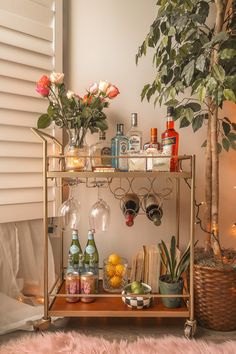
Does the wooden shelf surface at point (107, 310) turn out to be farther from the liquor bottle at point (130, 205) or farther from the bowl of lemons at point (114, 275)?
the liquor bottle at point (130, 205)

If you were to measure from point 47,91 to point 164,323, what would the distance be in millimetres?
1158

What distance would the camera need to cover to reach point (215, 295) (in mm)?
1274

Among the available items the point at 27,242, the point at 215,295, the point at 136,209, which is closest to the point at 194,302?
the point at 215,295

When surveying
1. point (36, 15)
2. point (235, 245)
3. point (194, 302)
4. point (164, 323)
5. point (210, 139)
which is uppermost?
point (36, 15)

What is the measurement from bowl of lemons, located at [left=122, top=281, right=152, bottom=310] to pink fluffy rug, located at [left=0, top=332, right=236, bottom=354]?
0.43 ft

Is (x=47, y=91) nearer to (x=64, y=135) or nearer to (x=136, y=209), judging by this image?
(x=64, y=135)

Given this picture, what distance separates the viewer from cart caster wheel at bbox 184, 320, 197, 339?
1.24m

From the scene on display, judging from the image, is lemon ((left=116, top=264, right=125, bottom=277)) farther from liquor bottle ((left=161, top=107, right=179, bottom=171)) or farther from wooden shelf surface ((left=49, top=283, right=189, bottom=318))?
liquor bottle ((left=161, top=107, right=179, bottom=171))

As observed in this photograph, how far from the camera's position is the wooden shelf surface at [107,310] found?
4.14 feet

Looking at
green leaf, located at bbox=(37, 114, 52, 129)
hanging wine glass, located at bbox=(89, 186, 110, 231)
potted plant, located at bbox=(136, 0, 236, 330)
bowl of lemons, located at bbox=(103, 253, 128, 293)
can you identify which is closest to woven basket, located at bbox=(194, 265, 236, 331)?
potted plant, located at bbox=(136, 0, 236, 330)

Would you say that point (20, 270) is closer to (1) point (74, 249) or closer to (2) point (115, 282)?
(1) point (74, 249)

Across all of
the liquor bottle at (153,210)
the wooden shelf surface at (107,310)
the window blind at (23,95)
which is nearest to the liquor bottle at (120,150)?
the liquor bottle at (153,210)

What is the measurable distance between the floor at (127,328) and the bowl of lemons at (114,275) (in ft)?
0.48

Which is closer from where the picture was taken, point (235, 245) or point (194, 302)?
point (194, 302)
